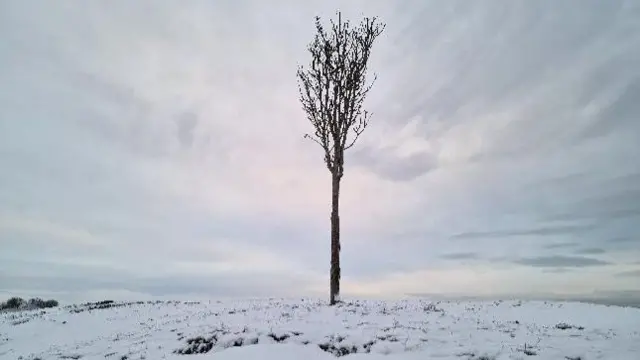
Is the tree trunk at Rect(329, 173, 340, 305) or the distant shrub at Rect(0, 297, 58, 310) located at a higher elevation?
the tree trunk at Rect(329, 173, 340, 305)

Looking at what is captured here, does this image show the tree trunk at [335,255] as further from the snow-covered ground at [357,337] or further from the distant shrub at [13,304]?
the distant shrub at [13,304]

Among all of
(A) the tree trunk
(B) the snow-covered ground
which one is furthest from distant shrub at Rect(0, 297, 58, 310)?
(A) the tree trunk

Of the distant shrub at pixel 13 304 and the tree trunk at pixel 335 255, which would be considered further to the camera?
the distant shrub at pixel 13 304

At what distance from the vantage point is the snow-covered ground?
12.7 metres

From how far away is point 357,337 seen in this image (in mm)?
14172

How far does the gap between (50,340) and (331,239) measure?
1386 cm

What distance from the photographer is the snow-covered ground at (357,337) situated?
12703mm

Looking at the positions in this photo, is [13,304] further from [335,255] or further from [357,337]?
[357,337]

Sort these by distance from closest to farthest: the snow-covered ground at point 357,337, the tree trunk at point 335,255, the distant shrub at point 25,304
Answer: the snow-covered ground at point 357,337, the tree trunk at point 335,255, the distant shrub at point 25,304

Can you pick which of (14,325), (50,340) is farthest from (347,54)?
(14,325)

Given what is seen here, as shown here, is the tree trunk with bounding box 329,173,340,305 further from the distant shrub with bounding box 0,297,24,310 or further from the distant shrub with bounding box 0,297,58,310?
the distant shrub with bounding box 0,297,24,310

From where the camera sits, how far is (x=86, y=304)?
114ft

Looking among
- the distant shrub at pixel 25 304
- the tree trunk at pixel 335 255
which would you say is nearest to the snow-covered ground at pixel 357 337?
the tree trunk at pixel 335 255

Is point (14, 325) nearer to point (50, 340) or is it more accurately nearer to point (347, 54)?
point (50, 340)
